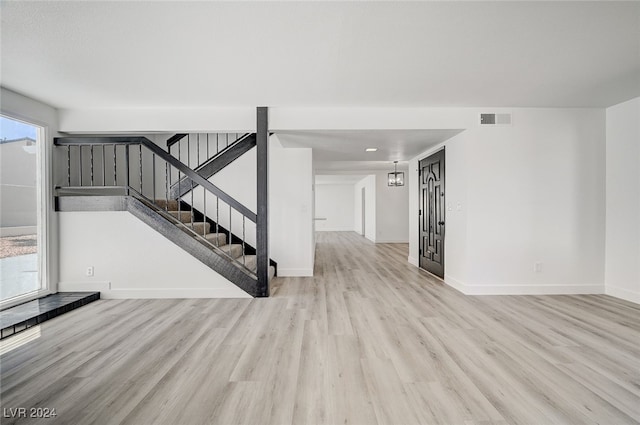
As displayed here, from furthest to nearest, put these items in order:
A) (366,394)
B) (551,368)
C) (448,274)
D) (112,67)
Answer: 1. (448,274)
2. (112,67)
3. (551,368)
4. (366,394)

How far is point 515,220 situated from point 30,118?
6.43 metres

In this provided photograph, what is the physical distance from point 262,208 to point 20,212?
9.40 feet

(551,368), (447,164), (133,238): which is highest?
(447,164)

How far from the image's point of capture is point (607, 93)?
135 inches

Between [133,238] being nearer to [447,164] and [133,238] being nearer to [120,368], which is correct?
[120,368]

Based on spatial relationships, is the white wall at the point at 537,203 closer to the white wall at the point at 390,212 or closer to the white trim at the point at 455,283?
the white trim at the point at 455,283

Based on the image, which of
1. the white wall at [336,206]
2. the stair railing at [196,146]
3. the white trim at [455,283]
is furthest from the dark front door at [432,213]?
the white wall at [336,206]

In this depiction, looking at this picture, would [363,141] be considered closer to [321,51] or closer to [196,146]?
[321,51]

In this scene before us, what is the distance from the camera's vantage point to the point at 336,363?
2197 mm

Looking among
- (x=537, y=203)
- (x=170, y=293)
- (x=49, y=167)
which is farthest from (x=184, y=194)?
(x=537, y=203)

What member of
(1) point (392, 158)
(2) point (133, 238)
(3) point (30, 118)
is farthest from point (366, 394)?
(1) point (392, 158)

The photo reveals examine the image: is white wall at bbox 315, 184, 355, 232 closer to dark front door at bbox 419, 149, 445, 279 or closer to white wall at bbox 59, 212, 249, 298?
dark front door at bbox 419, 149, 445, 279

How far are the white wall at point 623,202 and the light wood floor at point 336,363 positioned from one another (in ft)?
1.32

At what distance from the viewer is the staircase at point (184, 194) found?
3.84 m
